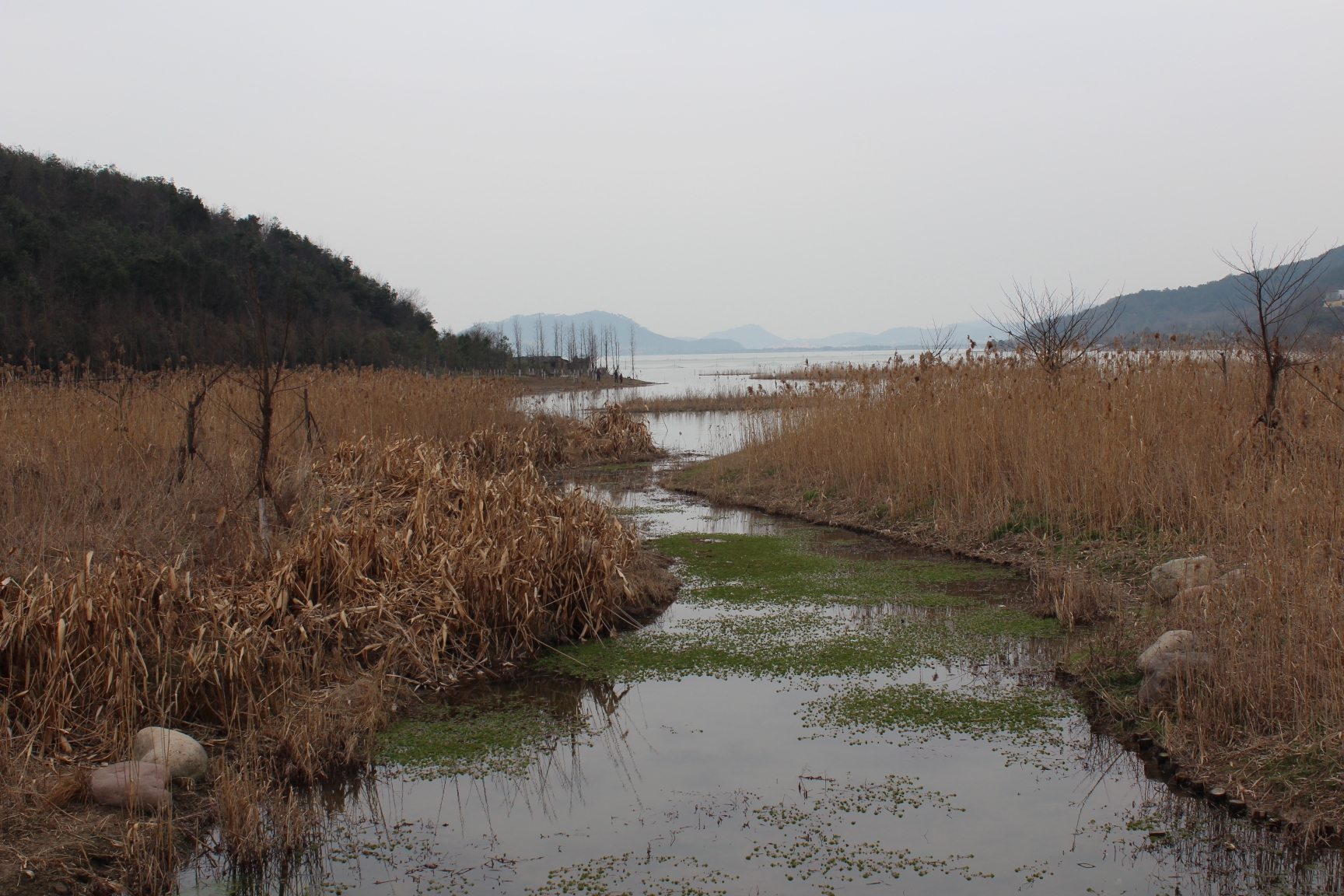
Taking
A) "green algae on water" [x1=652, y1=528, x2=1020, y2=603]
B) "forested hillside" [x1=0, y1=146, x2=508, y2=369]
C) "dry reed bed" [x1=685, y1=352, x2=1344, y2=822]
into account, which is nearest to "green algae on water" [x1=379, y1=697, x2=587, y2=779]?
"green algae on water" [x1=652, y1=528, x2=1020, y2=603]

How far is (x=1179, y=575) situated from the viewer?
5742mm

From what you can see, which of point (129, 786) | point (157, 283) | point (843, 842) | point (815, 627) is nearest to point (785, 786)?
point (843, 842)

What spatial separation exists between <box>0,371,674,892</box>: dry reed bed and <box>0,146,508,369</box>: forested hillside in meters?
9.83

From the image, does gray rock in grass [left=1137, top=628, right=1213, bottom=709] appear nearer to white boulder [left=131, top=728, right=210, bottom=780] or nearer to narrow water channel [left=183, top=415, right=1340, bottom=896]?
narrow water channel [left=183, top=415, right=1340, bottom=896]

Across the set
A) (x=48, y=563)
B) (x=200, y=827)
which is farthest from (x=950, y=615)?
(x=48, y=563)

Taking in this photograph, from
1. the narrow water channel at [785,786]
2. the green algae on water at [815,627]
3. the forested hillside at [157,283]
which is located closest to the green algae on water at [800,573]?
the green algae on water at [815,627]

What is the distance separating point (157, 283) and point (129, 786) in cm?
2890

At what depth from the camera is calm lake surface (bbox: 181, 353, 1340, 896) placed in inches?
122

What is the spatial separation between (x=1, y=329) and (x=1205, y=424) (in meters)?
22.5

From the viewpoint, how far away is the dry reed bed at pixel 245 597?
3.77 m

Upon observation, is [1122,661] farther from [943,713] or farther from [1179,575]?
[1179,575]

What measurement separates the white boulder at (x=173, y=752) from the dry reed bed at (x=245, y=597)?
0.28 ft

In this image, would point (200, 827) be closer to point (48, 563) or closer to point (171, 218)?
point (48, 563)

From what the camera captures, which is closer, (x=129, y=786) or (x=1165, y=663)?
(x=129, y=786)
